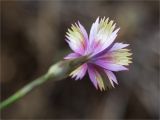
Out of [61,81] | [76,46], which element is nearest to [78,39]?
[76,46]

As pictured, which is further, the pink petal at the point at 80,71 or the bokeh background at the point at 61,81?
the bokeh background at the point at 61,81

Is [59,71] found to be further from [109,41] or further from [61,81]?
[61,81]

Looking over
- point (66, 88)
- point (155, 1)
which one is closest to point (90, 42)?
point (66, 88)

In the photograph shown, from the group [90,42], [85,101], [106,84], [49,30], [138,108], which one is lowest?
[138,108]

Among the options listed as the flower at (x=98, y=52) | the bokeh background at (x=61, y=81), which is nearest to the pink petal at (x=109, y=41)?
the flower at (x=98, y=52)

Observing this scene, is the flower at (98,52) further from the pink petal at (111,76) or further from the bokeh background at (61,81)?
the bokeh background at (61,81)

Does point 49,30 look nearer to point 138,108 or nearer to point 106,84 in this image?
point 138,108
